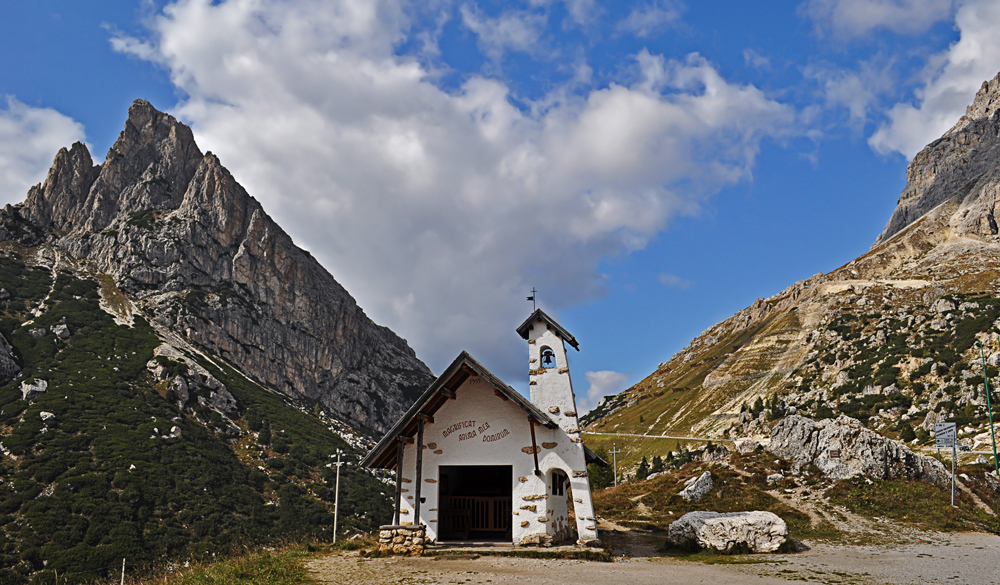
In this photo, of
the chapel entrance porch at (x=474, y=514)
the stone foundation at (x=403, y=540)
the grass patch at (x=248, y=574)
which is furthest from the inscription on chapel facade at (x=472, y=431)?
the grass patch at (x=248, y=574)

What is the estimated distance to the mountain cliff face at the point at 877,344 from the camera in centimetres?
8494

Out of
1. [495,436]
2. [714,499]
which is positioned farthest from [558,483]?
[714,499]

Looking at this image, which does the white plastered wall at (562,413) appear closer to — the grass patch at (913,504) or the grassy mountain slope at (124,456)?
the grass patch at (913,504)

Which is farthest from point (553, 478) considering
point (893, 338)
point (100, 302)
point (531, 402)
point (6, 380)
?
point (100, 302)

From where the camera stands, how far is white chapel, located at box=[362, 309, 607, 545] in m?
19.8

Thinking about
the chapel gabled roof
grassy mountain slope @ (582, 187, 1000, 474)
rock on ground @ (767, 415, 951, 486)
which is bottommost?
rock on ground @ (767, 415, 951, 486)

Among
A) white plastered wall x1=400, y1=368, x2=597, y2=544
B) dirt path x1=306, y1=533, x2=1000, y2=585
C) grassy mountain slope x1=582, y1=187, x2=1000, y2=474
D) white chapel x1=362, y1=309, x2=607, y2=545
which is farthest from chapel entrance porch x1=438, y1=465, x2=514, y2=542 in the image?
grassy mountain slope x1=582, y1=187, x2=1000, y2=474

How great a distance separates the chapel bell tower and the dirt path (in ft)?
16.1

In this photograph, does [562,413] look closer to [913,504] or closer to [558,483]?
[558,483]

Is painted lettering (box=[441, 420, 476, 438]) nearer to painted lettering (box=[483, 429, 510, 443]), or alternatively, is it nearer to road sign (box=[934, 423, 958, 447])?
painted lettering (box=[483, 429, 510, 443])

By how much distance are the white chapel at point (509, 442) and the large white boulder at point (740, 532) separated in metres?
4.69

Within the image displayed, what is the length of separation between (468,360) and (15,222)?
14590 centimetres

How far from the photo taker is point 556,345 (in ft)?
70.4

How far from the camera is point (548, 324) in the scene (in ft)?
71.4
